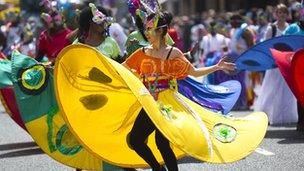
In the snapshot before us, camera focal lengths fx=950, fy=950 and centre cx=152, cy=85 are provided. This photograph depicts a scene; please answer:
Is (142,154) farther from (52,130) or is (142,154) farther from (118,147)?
(52,130)

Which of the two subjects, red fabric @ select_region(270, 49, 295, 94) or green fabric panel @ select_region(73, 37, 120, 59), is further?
red fabric @ select_region(270, 49, 295, 94)

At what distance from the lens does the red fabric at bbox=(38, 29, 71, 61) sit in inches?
460

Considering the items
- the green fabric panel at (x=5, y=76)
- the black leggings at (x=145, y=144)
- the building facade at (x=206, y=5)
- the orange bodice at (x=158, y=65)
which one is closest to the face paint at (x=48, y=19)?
the green fabric panel at (x=5, y=76)

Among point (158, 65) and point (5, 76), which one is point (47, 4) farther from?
point (158, 65)

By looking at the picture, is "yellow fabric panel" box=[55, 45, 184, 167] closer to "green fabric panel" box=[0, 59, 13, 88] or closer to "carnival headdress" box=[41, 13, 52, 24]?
"green fabric panel" box=[0, 59, 13, 88]

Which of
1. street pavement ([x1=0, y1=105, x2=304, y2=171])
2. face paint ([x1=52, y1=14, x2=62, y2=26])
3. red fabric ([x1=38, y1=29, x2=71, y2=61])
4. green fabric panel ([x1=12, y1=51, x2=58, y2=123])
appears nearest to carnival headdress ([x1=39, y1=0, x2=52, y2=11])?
face paint ([x1=52, y1=14, x2=62, y2=26])

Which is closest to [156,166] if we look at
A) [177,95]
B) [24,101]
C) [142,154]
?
[142,154]

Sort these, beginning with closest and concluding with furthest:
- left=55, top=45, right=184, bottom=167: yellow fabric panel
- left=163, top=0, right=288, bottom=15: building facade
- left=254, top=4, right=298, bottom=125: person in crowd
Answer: left=55, top=45, right=184, bottom=167: yellow fabric panel, left=254, top=4, right=298, bottom=125: person in crowd, left=163, top=0, right=288, bottom=15: building facade

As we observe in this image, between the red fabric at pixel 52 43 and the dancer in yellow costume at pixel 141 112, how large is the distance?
136 inches

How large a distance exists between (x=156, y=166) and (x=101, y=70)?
94 centimetres

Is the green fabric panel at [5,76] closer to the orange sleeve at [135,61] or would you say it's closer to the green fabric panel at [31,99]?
the green fabric panel at [31,99]

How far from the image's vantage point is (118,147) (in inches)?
328

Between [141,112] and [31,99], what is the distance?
2.17 metres

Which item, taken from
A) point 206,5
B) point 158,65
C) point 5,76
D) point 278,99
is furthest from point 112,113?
point 206,5
